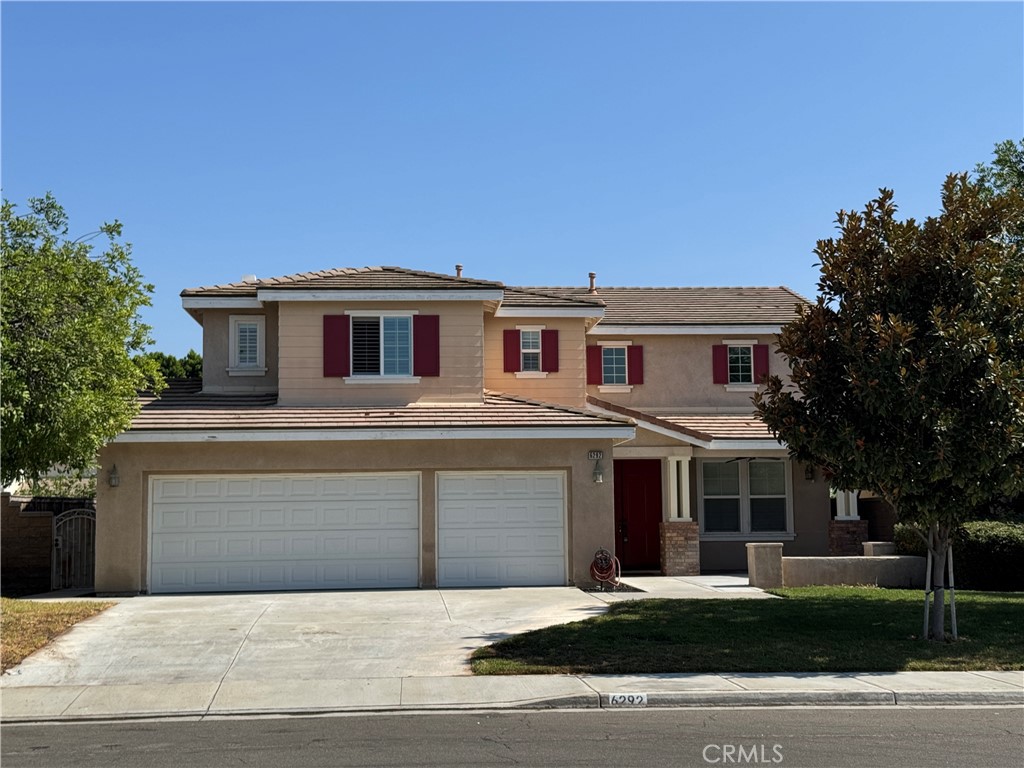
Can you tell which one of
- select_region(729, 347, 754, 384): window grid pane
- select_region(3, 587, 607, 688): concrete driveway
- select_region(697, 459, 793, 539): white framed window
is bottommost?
select_region(3, 587, 607, 688): concrete driveway

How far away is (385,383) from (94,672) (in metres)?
9.61

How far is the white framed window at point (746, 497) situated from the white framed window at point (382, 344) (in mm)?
7678

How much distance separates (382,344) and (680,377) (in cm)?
793

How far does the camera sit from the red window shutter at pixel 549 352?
2394cm

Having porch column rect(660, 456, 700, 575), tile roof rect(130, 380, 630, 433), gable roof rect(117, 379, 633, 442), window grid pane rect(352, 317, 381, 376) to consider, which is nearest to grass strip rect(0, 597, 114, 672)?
gable roof rect(117, 379, 633, 442)

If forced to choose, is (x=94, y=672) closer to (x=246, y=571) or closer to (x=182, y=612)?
(x=182, y=612)

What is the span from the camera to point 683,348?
25.3m

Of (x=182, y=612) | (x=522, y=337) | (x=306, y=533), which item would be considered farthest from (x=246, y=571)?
(x=522, y=337)

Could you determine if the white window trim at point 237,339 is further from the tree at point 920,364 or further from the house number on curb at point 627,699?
the house number on curb at point 627,699

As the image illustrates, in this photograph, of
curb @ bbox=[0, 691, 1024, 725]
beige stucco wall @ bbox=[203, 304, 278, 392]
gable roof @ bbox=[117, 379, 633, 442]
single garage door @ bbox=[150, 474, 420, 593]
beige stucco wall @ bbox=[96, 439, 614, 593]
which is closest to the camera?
curb @ bbox=[0, 691, 1024, 725]

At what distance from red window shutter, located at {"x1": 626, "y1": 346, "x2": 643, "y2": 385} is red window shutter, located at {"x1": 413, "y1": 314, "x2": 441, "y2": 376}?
5.93 m

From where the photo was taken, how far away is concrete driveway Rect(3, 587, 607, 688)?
482 inches

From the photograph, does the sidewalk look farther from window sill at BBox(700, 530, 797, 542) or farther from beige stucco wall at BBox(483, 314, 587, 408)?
beige stucco wall at BBox(483, 314, 587, 408)

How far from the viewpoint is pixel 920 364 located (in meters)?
12.6
